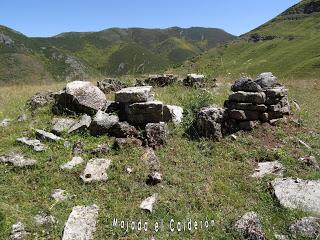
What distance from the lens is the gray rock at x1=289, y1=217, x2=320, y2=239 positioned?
8.50 metres

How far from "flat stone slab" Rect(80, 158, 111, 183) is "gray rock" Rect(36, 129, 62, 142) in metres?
1.70

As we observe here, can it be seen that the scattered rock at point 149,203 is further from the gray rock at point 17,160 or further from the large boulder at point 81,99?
the large boulder at point 81,99

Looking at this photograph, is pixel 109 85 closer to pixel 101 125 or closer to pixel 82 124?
pixel 82 124

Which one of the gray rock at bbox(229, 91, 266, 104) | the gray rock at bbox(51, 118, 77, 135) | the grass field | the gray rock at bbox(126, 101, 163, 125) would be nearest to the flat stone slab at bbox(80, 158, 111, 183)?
the grass field

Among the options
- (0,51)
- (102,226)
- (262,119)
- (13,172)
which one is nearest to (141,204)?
(102,226)

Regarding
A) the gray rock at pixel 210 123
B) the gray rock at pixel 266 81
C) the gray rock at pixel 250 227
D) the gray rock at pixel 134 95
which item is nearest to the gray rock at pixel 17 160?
the gray rock at pixel 134 95

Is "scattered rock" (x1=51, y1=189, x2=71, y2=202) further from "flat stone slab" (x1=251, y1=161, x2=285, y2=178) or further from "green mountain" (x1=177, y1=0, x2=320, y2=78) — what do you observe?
"green mountain" (x1=177, y1=0, x2=320, y2=78)

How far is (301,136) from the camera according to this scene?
13.5 metres

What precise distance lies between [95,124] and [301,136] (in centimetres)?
655

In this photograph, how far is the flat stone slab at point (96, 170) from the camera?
10562 mm

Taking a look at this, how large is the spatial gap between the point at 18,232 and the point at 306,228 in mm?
5931

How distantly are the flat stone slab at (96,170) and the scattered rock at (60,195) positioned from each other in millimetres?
643

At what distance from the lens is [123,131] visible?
1258 cm

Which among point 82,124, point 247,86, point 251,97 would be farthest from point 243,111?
point 82,124
